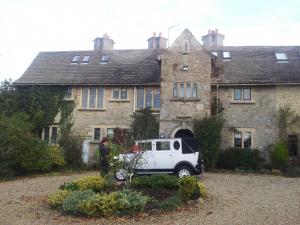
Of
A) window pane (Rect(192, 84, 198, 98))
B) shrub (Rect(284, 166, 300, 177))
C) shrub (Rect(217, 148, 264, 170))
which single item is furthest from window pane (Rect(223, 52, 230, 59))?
shrub (Rect(284, 166, 300, 177))

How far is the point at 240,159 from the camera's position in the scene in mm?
24047

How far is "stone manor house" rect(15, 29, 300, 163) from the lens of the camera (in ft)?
81.8

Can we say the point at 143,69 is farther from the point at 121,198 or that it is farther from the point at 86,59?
the point at 121,198

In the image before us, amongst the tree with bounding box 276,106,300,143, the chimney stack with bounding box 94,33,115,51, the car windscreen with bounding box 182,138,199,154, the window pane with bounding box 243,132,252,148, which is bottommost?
the car windscreen with bounding box 182,138,199,154

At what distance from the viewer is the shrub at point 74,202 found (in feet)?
36.4

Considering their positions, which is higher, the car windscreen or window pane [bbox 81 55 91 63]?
window pane [bbox 81 55 91 63]

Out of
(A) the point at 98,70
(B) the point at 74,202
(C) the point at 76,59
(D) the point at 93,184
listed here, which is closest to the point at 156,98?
(A) the point at 98,70

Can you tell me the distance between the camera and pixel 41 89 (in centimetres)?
2738

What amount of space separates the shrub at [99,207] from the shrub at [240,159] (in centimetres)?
1447

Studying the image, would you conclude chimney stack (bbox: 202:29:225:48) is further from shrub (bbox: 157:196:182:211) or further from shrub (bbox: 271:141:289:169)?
shrub (bbox: 157:196:182:211)

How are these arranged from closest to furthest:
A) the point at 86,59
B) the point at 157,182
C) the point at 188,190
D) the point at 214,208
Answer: the point at 214,208, the point at 188,190, the point at 157,182, the point at 86,59

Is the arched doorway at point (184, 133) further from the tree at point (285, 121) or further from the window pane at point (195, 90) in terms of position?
the tree at point (285, 121)

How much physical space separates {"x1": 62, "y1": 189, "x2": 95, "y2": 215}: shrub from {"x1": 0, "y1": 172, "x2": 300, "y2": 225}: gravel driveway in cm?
Result: 26

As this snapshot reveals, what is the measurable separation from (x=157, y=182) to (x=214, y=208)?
121 inches
